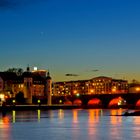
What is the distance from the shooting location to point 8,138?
44.2 meters

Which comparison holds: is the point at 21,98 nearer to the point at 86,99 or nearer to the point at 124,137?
the point at 86,99

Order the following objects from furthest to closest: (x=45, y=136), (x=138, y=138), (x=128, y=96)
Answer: (x=128, y=96), (x=45, y=136), (x=138, y=138)

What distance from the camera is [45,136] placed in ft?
153

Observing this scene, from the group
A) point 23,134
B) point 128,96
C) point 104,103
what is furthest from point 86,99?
point 23,134

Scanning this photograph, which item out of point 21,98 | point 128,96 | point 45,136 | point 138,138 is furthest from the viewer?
point 21,98

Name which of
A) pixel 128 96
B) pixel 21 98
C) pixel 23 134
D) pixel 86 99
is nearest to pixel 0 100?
pixel 21 98

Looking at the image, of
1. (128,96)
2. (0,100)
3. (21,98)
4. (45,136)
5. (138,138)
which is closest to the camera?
(138,138)

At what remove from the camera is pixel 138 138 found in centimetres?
4294

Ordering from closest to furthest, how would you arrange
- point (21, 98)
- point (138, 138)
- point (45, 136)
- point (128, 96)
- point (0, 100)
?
point (138, 138) < point (45, 136) < point (128, 96) < point (0, 100) < point (21, 98)

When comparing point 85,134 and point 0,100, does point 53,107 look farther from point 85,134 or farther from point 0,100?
point 85,134

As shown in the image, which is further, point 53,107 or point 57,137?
point 53,107

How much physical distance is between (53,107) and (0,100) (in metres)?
18.2

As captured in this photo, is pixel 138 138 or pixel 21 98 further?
pixel 21 98

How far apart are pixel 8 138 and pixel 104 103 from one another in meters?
138
